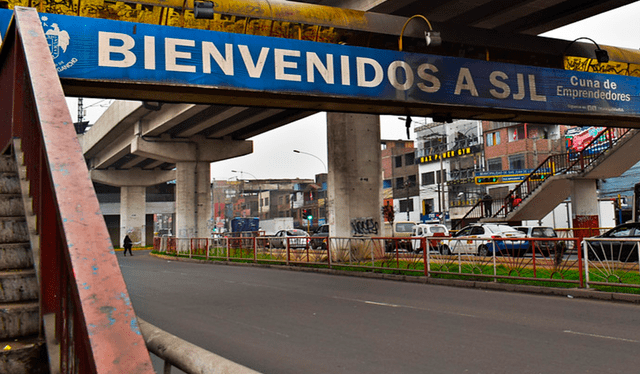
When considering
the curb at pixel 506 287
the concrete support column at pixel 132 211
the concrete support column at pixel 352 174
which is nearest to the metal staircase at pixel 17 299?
the curb at pixel 506 287

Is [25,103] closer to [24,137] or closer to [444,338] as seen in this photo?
[24,137]

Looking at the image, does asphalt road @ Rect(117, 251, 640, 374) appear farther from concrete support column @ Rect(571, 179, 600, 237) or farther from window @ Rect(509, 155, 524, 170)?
window @ Rect(509, 155, 524, 170)

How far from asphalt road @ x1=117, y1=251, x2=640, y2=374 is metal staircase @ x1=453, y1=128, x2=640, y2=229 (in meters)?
15.3

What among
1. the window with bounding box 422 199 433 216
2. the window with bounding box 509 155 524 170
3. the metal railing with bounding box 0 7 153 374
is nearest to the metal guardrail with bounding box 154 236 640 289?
the metal railing with bounding box 0 7 153 374

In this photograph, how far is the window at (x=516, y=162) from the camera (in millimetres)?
56750

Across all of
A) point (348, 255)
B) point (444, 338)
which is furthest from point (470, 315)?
point (348, 255)

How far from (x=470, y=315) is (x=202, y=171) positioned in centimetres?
3279

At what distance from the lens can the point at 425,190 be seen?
66.9 metres

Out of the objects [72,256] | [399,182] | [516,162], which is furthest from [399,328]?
[399,182]

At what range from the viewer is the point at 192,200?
41.0 meters

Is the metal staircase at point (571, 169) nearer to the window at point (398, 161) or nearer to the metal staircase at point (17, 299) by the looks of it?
the metal staircase at point (17, 299)

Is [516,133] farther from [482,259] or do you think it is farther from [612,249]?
[612,249]

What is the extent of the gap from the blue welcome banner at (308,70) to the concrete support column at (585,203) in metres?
12.5

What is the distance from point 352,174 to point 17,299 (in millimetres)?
19161
